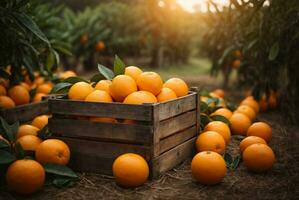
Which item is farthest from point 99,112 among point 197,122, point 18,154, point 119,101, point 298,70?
point 298,70

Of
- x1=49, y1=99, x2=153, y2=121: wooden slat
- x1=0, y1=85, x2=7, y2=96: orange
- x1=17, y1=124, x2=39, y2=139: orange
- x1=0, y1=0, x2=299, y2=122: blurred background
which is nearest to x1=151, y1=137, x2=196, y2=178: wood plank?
x1=49, y1=99, x2=153, y2=121: wooden slat

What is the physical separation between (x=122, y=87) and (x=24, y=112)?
1523mm

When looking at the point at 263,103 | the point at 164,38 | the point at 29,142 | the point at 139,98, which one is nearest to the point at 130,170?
the point at 139,98

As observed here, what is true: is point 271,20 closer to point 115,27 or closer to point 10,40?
point 10,40

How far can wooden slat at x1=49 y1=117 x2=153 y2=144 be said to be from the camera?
263 centimetres

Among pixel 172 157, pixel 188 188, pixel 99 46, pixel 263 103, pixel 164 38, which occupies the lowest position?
pixel 188 188

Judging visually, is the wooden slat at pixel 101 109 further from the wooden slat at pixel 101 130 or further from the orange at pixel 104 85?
the orange at pixel 104 85

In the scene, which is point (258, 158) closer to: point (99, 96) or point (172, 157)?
point (172, 157)

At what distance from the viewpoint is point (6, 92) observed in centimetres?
396

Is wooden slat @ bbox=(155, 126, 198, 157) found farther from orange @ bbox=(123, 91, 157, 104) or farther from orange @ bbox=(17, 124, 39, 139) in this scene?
orange @ bbox=(17, 124, 39, 139)

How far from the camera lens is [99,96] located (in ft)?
9.18

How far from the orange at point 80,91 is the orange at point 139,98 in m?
0.38

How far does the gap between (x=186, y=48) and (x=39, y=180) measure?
37.0ft

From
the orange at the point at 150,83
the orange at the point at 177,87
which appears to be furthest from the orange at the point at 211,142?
the orange at the point at 150,83
